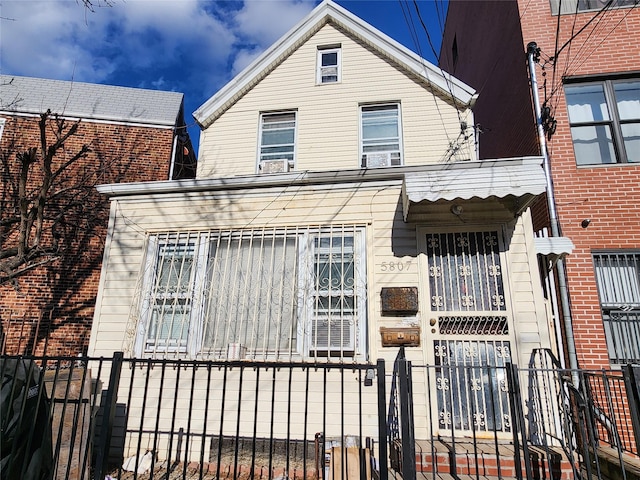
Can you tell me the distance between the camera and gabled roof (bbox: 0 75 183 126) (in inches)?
415

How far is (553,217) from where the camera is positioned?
6.50 meters

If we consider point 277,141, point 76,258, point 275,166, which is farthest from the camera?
point 76,258

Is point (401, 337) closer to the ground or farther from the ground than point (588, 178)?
closer to the ground

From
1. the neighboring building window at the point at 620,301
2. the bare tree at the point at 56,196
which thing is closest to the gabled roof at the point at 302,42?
the bare tree at the point at 56,196

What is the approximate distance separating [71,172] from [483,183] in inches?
394

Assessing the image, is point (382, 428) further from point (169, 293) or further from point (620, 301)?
point (620, 301)

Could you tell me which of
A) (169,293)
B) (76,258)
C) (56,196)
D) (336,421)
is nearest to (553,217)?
(336,421)

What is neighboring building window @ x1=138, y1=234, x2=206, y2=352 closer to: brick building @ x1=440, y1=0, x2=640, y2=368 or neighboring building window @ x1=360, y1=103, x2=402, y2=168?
neighboring building window @ x1=360, y1=103, x2=402, y2=168

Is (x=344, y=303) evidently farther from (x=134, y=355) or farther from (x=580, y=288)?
(x=580, y=288)

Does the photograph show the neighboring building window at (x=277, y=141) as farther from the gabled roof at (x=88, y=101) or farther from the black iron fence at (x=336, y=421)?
the black iron fence at (x=336, y=421)

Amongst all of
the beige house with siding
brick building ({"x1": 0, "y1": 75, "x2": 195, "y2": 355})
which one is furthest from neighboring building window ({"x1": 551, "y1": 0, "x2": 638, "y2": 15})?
brick building ({"x1": 0, "y1": 75, "x2": 195, "y2": 355})

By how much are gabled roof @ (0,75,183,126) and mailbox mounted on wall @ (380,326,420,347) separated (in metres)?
8.65

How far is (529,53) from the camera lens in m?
Answer: 7.48

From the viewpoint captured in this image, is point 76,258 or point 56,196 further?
point 76,258
